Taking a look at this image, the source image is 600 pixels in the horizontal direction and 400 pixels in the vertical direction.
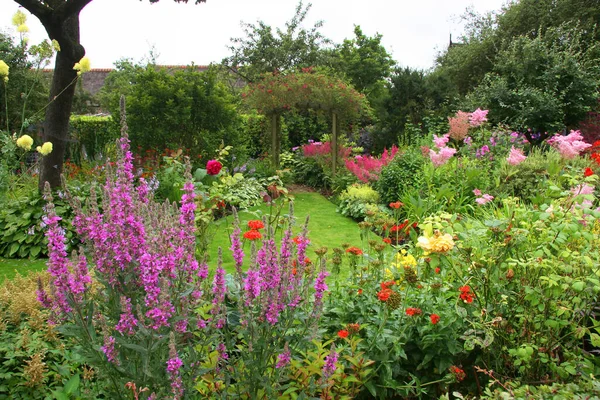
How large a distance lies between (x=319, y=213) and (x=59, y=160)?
407cm

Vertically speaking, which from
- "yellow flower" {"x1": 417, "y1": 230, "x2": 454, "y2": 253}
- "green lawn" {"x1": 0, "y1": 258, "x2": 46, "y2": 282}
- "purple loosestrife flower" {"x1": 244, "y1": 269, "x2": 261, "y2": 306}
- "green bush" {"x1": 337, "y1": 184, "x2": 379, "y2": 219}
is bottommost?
"green lawn" {"x1": 0, "y1": 258, "x2": 46, "y2": 282}

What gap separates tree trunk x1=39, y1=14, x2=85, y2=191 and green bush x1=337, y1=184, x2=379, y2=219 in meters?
4.36

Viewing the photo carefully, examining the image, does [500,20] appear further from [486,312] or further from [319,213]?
[486,312]

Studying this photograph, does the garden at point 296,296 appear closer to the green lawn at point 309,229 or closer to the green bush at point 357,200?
the green lawn at point 309,229

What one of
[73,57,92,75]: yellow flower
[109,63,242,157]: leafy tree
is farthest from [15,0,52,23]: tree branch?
[109,63,242,157]: leafy tree

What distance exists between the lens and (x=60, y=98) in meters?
5.85

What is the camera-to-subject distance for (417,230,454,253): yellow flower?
257cm

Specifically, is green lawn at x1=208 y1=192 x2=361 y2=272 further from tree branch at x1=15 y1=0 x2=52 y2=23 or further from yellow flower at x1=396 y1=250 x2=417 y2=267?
tree branch at x1=15 y1=0 x2=52 y2=23

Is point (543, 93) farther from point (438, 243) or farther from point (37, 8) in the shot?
point (37, 8)

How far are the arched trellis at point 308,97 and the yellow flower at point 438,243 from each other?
7.25 m

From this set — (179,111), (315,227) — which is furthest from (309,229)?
(179,111)

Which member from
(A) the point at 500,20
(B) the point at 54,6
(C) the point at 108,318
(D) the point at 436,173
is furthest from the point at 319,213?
(A) the point at 500,20

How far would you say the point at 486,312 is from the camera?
2387 mm

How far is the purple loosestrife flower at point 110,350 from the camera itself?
1.55 meters
